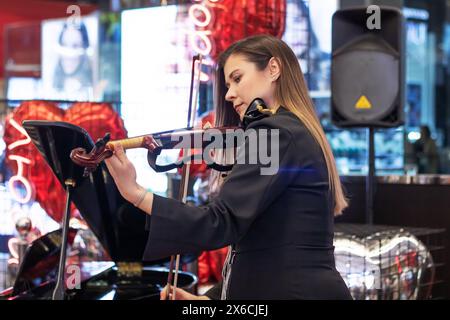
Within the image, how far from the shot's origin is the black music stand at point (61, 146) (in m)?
1.87

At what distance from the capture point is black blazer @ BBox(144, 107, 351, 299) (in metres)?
1.44

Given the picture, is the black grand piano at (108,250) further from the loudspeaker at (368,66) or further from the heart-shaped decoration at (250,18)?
the loudspeaker at (368,66)

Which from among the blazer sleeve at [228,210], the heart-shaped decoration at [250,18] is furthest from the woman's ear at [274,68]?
the heart-shaped decoration at [250,18]

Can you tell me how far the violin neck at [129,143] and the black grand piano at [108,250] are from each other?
54cm

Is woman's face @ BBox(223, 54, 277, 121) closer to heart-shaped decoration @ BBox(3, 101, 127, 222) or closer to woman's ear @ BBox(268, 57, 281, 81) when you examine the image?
woman's ear @ BBox(268, 57, 281, 81)

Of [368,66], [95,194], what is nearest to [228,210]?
[95,194]

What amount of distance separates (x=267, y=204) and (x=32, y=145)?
6.09 ft

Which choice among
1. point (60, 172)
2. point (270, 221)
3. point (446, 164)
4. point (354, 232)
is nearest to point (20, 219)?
point (60, 172)

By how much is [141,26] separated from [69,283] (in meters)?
2.03

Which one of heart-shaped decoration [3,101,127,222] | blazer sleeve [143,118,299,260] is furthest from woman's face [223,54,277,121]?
heart-shaped decoration [3,101,127,222]

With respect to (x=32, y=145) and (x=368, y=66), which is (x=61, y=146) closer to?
(x=32, y=145)

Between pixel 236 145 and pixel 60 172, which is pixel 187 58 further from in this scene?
pixel 236 145

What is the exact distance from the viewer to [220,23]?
360 cm

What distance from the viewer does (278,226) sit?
153cm
